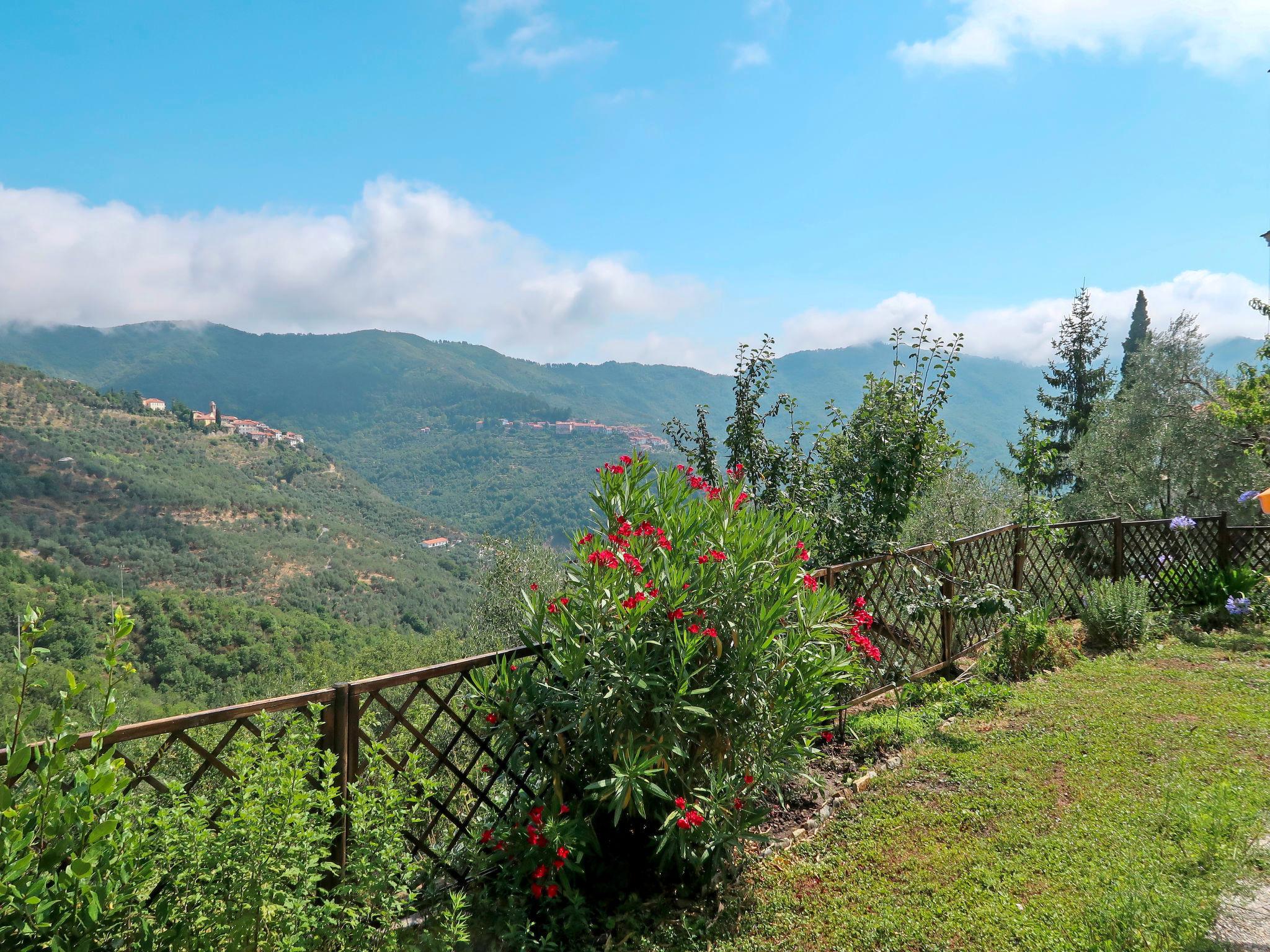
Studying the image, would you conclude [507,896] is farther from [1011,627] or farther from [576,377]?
[576,377]

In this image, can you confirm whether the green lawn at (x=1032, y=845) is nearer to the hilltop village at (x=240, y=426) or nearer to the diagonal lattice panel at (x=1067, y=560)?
the diagonal lattice panel at (x=1067, y=560)

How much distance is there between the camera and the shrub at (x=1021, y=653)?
6.43 meters

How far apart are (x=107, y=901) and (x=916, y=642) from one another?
5.73 m

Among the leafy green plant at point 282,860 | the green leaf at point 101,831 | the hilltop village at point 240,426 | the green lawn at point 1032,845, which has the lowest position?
the green lawn at point 1032,845

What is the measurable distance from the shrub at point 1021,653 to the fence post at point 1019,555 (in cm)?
81

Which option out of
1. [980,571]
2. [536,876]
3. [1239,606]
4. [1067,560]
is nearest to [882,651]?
[980,571]

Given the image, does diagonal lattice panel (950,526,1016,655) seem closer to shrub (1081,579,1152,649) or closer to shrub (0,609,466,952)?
shrub (1081,579,1152,649)

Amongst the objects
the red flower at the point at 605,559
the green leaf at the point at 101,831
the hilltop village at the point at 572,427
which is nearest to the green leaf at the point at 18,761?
the green leaf at the point at 101,831

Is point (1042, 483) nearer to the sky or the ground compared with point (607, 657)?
nearer to the sky

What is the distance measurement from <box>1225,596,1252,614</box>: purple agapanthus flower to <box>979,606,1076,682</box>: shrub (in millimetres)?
2992

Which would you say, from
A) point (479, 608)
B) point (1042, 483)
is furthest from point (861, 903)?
point (479, 608)

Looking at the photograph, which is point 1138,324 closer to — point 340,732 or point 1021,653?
point 1021,653

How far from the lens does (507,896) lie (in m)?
3.01

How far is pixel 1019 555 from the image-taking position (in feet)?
24.7
